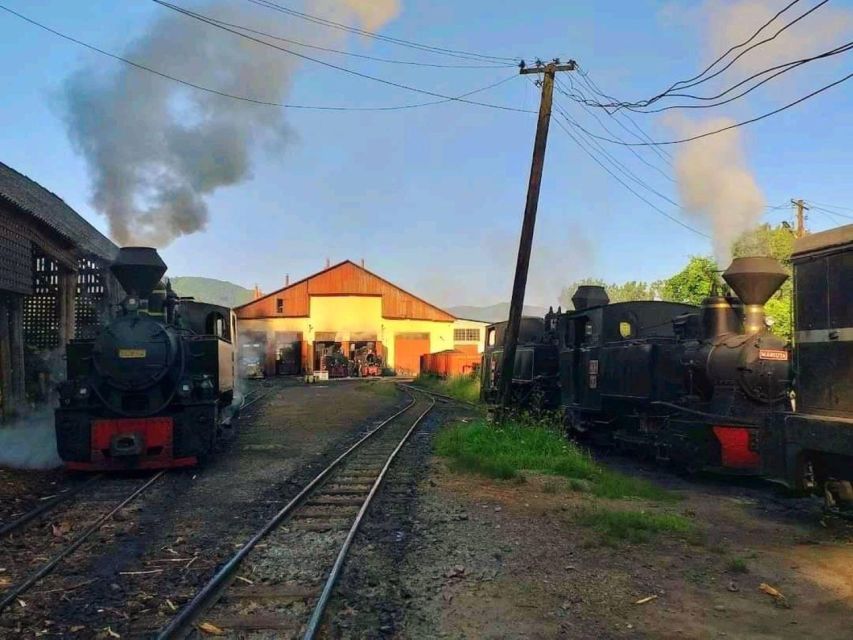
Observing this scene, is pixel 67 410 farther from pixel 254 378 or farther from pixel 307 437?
A: pixel 254 378

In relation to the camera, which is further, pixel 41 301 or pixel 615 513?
pixel 41 301

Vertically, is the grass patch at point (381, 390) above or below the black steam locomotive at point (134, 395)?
below

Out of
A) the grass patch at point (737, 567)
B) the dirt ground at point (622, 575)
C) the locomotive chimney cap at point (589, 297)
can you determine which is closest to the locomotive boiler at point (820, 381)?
the dirt ground at point (622, 575)

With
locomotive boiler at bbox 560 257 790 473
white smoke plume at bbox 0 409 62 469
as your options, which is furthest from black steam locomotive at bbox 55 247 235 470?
locomotive boiler at bbox 560 257 790 473

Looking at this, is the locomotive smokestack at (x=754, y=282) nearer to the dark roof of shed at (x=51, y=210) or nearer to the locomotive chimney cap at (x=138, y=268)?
the locomotive chimney cap at (x=138, y=268)

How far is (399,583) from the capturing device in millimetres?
5672

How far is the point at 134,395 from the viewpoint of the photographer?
11039 millimetres

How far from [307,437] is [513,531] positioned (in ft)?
29.0

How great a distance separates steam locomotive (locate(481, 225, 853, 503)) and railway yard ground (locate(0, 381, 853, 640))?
0.70 meters

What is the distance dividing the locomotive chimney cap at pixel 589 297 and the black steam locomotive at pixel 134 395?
9086mm

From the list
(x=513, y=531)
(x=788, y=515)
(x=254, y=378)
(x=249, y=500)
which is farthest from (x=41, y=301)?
(x=254, y=378)

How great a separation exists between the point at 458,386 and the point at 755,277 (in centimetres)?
2197

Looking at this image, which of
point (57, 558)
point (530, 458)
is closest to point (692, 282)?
point (530, 458)

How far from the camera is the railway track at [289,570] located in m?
4.75
